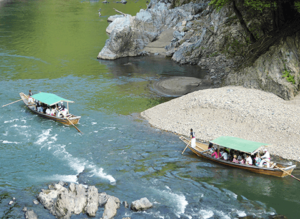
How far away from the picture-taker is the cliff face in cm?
3472

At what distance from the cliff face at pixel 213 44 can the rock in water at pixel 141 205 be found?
2214 cm

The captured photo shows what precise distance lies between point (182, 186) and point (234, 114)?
12032mm

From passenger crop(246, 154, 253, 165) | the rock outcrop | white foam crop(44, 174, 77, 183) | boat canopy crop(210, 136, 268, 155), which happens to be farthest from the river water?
boat canopy crop(210, 136, 268, 155)

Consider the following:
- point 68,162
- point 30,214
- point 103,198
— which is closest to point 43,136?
point 68,162

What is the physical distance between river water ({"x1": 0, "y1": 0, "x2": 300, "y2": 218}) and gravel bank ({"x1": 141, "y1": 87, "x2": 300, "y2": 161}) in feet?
9.02

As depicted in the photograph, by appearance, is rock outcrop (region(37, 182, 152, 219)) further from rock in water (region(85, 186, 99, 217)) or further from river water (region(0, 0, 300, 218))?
river water (region(0, 0, 300, 218))

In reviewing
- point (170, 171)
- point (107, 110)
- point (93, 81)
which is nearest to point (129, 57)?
point (93, 81)

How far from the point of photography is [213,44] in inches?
2279

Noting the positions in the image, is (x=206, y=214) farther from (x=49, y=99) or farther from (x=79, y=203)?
(x=49, y=99)

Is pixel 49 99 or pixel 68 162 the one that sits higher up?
pixel 49 99

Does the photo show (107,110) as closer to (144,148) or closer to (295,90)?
(144,148)

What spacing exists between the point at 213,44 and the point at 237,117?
3057cm

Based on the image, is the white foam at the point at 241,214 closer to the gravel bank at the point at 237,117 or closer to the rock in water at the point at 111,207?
the rock in water at the point at 111,207

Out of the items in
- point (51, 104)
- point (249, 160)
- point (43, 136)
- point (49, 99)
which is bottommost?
point (43, 136)
